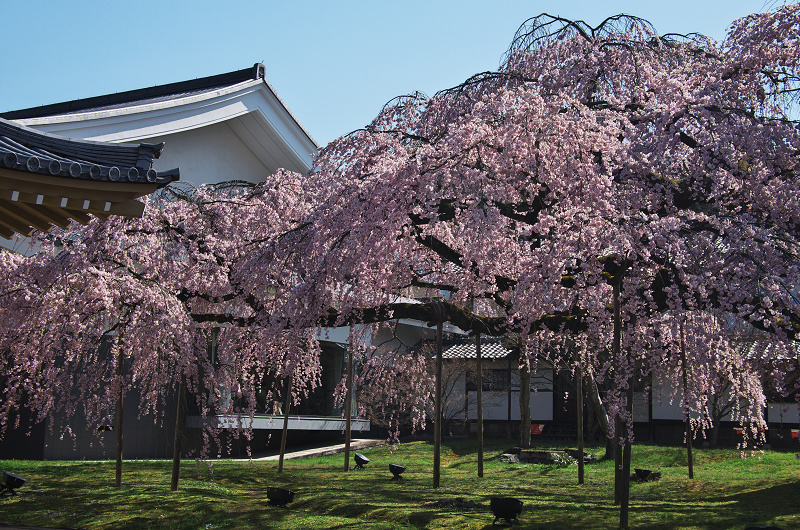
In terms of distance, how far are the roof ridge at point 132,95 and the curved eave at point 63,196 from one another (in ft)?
41.9

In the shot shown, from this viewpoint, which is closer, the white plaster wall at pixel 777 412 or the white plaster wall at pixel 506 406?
the white plaster wall at pixel 777 412

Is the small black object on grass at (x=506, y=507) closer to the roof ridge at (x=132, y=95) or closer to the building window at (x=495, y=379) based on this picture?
the roof ridge at (x=132, y=95)

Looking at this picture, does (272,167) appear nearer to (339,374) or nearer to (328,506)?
(339,374)

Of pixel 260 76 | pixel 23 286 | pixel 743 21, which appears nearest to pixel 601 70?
pixel 743 21

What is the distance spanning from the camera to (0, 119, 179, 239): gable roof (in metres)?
5.55

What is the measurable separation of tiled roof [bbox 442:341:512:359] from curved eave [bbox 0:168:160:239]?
2118 cm

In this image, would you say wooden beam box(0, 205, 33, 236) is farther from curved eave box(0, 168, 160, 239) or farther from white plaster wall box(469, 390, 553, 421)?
white plaster wall box(469, 390, 553, 421)

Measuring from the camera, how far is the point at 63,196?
19.2 feet

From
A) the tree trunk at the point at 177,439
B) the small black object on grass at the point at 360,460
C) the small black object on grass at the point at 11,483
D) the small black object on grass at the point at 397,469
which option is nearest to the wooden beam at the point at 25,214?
the tree trunk at the point at 177,439

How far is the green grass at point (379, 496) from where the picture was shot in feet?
30.1

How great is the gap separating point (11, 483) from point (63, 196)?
250 inches

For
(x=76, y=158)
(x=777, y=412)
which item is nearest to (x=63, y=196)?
(x=76, y=158)

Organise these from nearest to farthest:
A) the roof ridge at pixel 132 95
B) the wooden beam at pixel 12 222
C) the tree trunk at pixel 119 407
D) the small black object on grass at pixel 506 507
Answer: the wooden beam at pixel 12 222 < the small black object on grass at pixel 506 507 < the tree trunk at pixel 119 407 < the roof ridge at pixel 132 95

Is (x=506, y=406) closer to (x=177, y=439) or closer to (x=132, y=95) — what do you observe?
(x=132, y=95)
